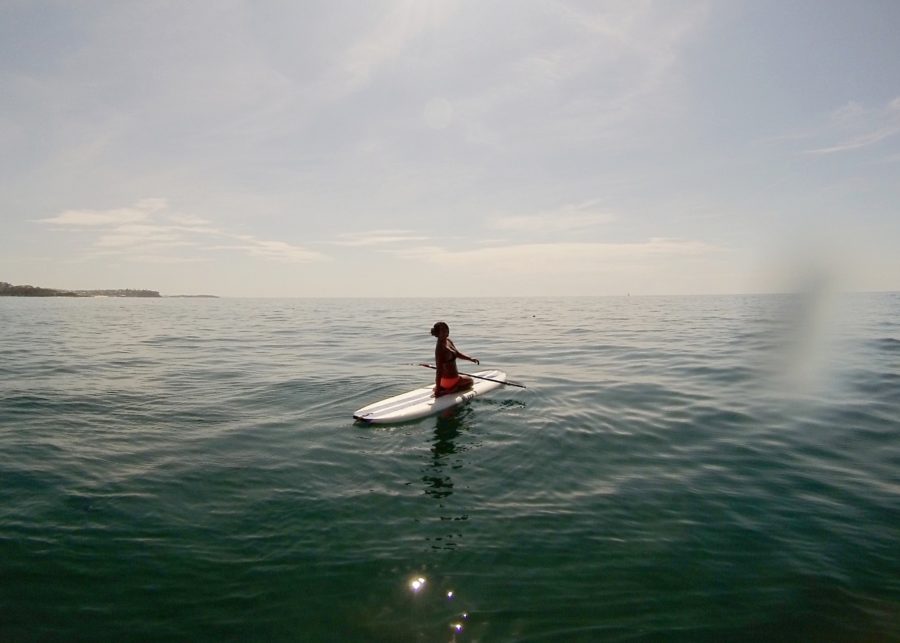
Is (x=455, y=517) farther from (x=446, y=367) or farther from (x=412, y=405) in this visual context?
(x=446, y=367)

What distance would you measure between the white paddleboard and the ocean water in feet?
1.43

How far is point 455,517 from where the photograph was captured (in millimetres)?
6887

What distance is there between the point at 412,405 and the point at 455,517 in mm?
5840

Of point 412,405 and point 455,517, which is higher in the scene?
point 412,405

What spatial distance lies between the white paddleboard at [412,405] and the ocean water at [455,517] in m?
0.43

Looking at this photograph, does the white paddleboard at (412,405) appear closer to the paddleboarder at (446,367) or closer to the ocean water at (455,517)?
the paddleboarder at (446,367)

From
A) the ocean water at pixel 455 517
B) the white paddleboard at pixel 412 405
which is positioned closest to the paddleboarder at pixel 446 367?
the white paddleboard at pixel 412 405

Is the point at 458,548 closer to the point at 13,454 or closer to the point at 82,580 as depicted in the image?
the point at 82,580

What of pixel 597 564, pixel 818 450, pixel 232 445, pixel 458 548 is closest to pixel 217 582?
pixel 458 548

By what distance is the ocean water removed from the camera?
4.86m

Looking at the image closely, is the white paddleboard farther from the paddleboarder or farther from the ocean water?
the ocean water

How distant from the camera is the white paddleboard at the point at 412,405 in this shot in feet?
38.4

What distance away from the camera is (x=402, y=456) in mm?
9516

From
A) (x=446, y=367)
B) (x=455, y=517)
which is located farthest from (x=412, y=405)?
(x=455, y=517)
